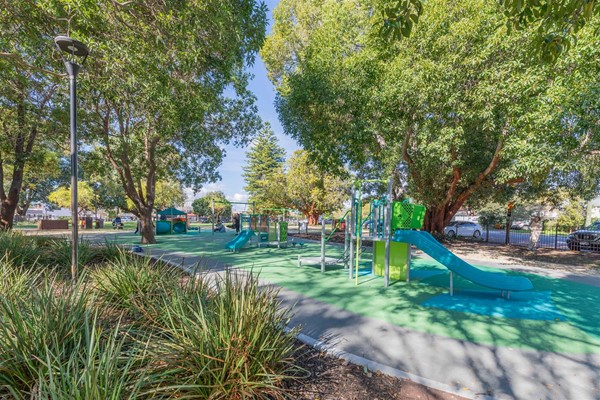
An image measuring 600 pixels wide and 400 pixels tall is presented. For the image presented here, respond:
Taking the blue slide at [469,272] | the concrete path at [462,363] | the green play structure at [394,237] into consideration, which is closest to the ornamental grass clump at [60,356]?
the concrete path at [462,363]

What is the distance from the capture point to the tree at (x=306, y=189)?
33094 mm

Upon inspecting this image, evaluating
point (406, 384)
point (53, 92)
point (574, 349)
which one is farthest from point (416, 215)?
point (53, 92)

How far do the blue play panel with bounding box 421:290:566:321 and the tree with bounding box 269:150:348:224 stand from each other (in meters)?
26.1

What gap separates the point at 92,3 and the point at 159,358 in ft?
19.5

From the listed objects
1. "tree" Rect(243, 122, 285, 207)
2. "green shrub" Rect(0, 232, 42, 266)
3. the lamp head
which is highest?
"tree" Rect(243, 122, 285, 207)

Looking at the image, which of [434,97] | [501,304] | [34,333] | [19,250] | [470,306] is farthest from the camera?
[434,97]

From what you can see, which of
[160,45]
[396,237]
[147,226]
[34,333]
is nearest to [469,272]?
[396,237]

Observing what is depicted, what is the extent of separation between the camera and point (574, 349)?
373 cm

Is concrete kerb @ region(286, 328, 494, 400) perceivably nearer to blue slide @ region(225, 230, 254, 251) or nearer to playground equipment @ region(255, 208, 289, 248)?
blue slide @ region(225, 230, 254, 251)

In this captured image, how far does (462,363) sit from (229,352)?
262 cm

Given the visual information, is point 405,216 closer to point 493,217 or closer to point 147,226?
point 147,226

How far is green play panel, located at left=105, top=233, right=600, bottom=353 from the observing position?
4.10 m

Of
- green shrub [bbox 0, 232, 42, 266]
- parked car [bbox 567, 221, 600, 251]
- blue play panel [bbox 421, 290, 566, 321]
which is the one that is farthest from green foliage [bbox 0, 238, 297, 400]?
parked car [bbox 567, 221, 600, 251]

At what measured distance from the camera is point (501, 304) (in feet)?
18.4
